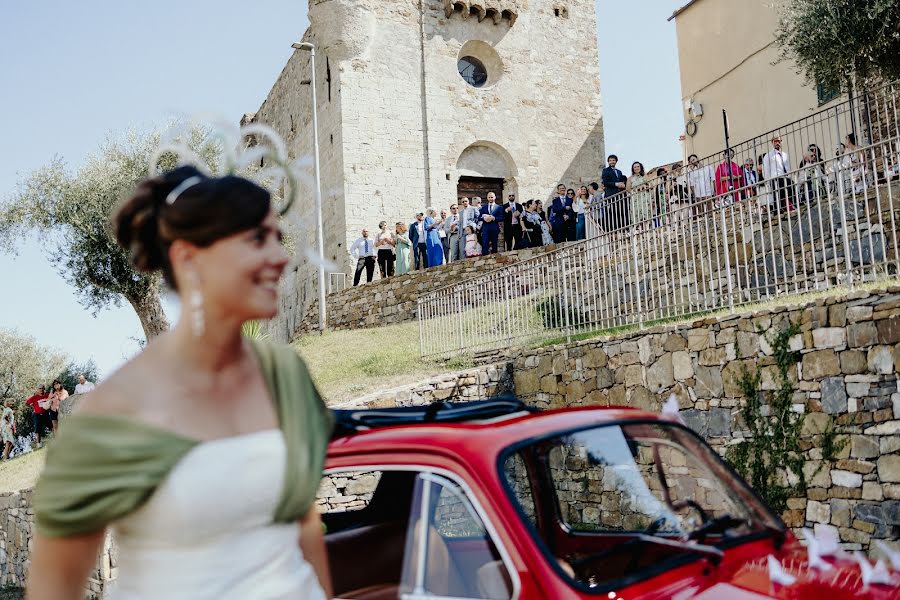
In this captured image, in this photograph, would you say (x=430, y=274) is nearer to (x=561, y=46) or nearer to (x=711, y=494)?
(x=561, y=46)

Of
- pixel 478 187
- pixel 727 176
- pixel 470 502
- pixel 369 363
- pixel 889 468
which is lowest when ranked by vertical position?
pixel 889 468

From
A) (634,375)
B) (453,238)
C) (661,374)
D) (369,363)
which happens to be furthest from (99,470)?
(453,238)

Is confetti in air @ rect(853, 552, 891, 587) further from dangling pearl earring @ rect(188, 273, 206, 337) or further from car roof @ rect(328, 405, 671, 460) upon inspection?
dangling pearl earring @ rect(188, 273, 206, 337)

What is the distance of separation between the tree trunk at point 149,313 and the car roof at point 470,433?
64.1ft

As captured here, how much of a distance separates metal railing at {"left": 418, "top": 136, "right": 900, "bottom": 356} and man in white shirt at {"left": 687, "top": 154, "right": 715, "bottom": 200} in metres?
4.03

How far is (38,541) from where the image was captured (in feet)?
4.61

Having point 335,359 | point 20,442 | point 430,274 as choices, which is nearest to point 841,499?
point 335,359

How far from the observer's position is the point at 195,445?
1.45 m

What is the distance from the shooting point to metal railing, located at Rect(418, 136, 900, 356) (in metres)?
8.09

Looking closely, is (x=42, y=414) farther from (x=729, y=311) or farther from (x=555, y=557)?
(x=555, y=557)

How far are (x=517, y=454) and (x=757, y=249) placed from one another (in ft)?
22.8

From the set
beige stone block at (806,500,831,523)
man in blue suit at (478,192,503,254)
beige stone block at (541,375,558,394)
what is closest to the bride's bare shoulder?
beige stone block at (806,500,831,523)

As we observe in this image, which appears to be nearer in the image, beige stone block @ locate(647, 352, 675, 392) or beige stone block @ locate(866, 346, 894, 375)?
beige stone block @ locate(866, 346, 894, 375)

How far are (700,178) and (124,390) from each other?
14702 millimetres
